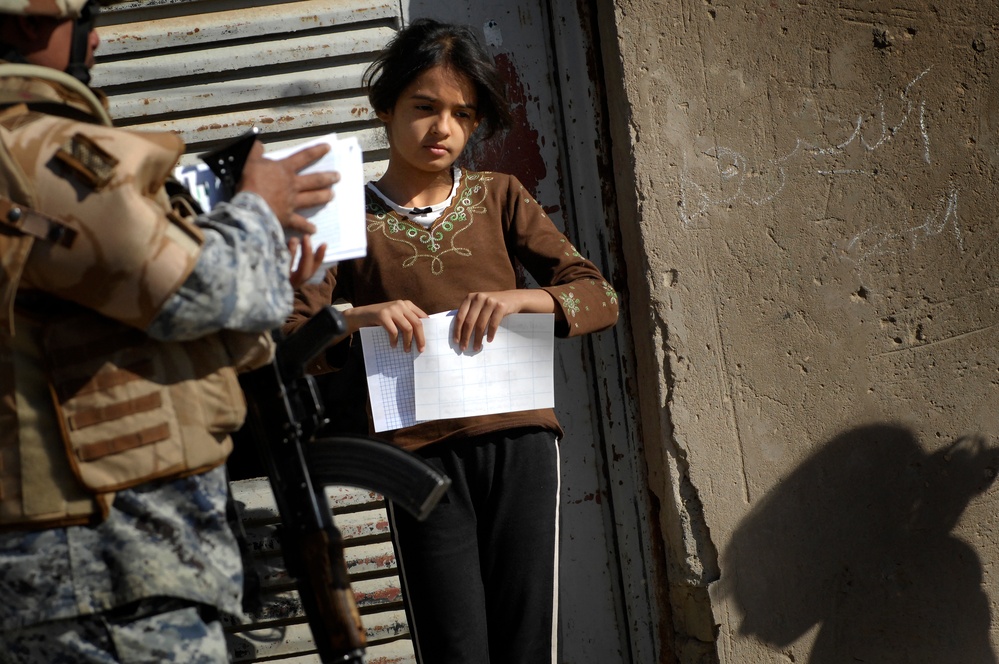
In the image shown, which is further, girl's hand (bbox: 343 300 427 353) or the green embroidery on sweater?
the green embroidery on sweater

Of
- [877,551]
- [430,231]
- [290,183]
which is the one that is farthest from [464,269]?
[877,551]

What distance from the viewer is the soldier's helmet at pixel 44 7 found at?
4.49ft

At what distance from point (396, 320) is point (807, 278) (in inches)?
51.4

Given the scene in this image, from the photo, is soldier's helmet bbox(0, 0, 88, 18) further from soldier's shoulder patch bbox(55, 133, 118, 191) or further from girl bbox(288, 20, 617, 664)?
girl bbox(288, 20, 617, 664)

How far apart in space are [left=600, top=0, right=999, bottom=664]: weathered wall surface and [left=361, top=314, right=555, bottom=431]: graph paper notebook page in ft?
2.57

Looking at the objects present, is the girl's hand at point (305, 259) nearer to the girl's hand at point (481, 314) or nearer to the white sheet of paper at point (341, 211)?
the white sheet of paper at point (341, 211)

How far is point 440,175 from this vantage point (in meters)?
2.23

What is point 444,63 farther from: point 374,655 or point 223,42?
point 374,655

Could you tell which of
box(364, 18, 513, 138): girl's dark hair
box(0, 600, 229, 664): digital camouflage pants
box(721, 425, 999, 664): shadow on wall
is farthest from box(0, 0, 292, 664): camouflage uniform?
box(721, 425, 999, 664): shadow on wall

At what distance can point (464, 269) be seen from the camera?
2.11 metres

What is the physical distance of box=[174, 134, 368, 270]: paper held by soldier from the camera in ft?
5.28

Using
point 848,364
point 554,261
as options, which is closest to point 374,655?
point 554,261

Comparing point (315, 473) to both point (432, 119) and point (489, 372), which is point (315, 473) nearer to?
point (489, 372)

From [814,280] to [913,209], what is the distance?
340mm
